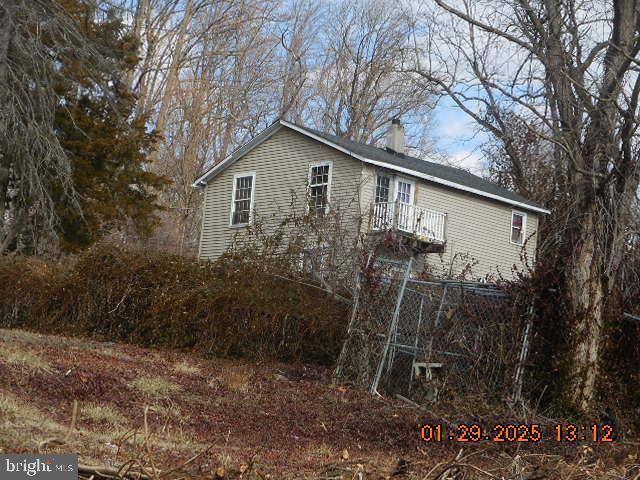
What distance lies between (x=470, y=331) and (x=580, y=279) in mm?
1407

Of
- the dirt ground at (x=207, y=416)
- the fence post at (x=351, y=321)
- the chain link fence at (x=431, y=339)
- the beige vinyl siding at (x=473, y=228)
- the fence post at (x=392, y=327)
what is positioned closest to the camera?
the dirt ground at (x=207, y=416)

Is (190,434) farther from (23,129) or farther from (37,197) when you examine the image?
(37,197)

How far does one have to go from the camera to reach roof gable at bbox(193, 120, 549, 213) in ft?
76.3

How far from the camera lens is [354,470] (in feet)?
9.05

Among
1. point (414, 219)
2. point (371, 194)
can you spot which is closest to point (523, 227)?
point (414, 219)

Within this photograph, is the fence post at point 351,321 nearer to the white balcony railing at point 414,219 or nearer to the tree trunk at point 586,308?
the tree trunk at point 586,308

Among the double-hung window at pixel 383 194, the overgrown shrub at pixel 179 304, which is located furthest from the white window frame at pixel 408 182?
the overgrown shrub at pixel 179 304

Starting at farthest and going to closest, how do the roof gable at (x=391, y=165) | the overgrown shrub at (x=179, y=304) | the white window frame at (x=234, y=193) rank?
the white window frame at (x=234, y=193), the roof gable at (x=391, y=165), the overgrown shrub at (x=179, y=304)

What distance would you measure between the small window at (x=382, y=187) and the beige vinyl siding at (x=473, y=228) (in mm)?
218

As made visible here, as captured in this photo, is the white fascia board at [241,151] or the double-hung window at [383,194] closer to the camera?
the double-hung window at [383,194]

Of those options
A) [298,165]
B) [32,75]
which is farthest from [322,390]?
[298,165]

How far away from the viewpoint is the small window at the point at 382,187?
2347 centimetres

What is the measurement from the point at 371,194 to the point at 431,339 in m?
13.1

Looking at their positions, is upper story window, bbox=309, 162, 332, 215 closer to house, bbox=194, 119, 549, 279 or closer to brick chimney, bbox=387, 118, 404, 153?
house, bbox=194, 119, 549, 279
